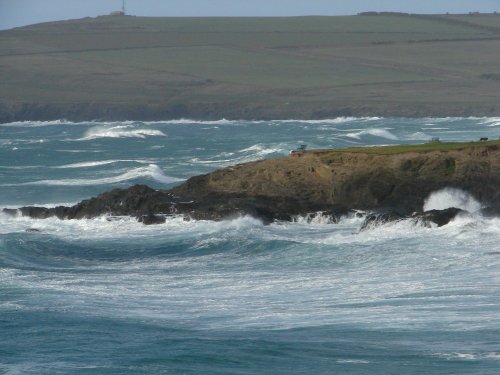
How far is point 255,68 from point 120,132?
1563 inches

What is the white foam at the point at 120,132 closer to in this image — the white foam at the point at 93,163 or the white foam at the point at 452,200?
the white foam at the point at 93,163

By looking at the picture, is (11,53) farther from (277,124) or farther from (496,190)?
(496,190)

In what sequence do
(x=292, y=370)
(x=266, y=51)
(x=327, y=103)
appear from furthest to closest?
(x=266, y=51)
(x=327, y=103)
(x=292, y=370)

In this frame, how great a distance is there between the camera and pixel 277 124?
101 m

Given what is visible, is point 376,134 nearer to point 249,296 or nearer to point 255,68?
point 255,68

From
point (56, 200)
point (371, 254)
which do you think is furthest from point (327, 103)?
point (371, 254)

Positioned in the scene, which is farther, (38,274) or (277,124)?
(277,124)

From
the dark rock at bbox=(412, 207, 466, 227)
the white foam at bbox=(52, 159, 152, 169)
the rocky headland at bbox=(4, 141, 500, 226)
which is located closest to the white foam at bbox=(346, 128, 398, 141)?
the white foam at bbox=(52, 159, 152, 169)

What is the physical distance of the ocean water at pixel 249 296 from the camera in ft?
63.8

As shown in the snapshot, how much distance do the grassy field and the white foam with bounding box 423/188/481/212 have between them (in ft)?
242

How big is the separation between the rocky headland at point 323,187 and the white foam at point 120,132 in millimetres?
48159

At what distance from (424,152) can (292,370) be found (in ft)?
58.4

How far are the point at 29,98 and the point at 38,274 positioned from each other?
301ft

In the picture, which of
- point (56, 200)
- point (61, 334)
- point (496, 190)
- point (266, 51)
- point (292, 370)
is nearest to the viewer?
→ point (292, 370)
